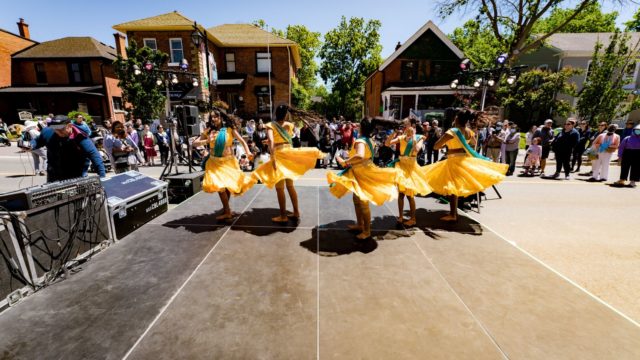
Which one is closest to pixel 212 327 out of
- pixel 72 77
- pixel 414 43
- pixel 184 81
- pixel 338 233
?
Result: pixel 338 233

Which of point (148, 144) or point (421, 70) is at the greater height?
point (421, 70)

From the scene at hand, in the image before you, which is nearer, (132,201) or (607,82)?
(132,201)

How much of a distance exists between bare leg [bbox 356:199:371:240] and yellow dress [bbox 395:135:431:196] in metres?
0.88

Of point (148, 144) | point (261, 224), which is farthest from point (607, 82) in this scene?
point (148, 144)

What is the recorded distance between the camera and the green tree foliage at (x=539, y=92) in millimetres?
23656

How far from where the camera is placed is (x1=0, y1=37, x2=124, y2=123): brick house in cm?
2777

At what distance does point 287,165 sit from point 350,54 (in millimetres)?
45322

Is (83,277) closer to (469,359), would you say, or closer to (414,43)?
(469,359)

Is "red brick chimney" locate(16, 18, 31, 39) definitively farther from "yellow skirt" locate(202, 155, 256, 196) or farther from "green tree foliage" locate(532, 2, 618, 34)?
"green tree foliage" locate(532, 2, 618, 34)

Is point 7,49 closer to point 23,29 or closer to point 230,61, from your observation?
point 23,29

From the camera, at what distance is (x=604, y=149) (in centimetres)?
993

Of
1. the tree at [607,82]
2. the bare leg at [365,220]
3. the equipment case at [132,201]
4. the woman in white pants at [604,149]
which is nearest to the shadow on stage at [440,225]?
the bare leg at [365,220]

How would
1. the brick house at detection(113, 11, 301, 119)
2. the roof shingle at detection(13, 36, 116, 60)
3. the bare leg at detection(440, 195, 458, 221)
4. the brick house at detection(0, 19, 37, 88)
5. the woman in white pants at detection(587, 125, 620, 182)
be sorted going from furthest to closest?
the roof shingle at detection(13, 36, 116, 60) < the brick house at detection(0, 19, 37, 88) < the brick house at detection(113, 11, 301, 119) < the woman in white pants at detection(587, 125, 620, 182) < the bare leg at detection(440, 195, 458, 221)

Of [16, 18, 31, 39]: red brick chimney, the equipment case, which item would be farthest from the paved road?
[16, 18, 31, 39]: red brick chimney
